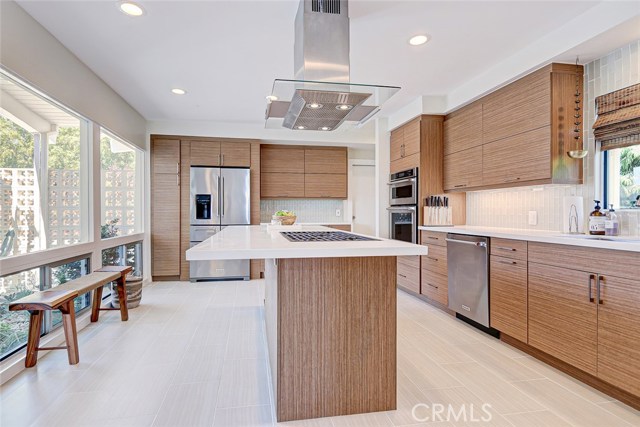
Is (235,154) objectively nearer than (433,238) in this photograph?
No

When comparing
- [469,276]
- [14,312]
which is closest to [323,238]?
[469,276]

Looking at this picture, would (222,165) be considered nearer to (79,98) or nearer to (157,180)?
(157,180)

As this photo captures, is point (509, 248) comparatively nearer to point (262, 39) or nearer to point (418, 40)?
point (418, 40)

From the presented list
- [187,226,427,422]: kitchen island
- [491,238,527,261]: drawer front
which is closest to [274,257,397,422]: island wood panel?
[187,226,427,422]: kitchen island

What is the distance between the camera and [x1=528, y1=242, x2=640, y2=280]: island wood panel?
1.80 metres

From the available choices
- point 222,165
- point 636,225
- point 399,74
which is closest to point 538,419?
point 636,225

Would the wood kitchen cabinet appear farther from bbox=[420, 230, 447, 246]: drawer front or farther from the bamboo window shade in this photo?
the bamboo window shade

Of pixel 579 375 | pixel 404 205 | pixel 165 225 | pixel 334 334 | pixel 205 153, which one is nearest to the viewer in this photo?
pixel 334 334

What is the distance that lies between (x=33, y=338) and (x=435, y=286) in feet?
11.5

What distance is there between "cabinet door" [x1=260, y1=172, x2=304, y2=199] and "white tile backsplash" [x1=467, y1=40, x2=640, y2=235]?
3.14 m

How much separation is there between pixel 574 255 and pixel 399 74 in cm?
226

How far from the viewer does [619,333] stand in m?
1.83

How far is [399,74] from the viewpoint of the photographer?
3.39 metres

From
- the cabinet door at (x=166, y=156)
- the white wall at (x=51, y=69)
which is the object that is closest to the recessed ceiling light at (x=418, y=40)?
the white wall at (x=51, y=69)
